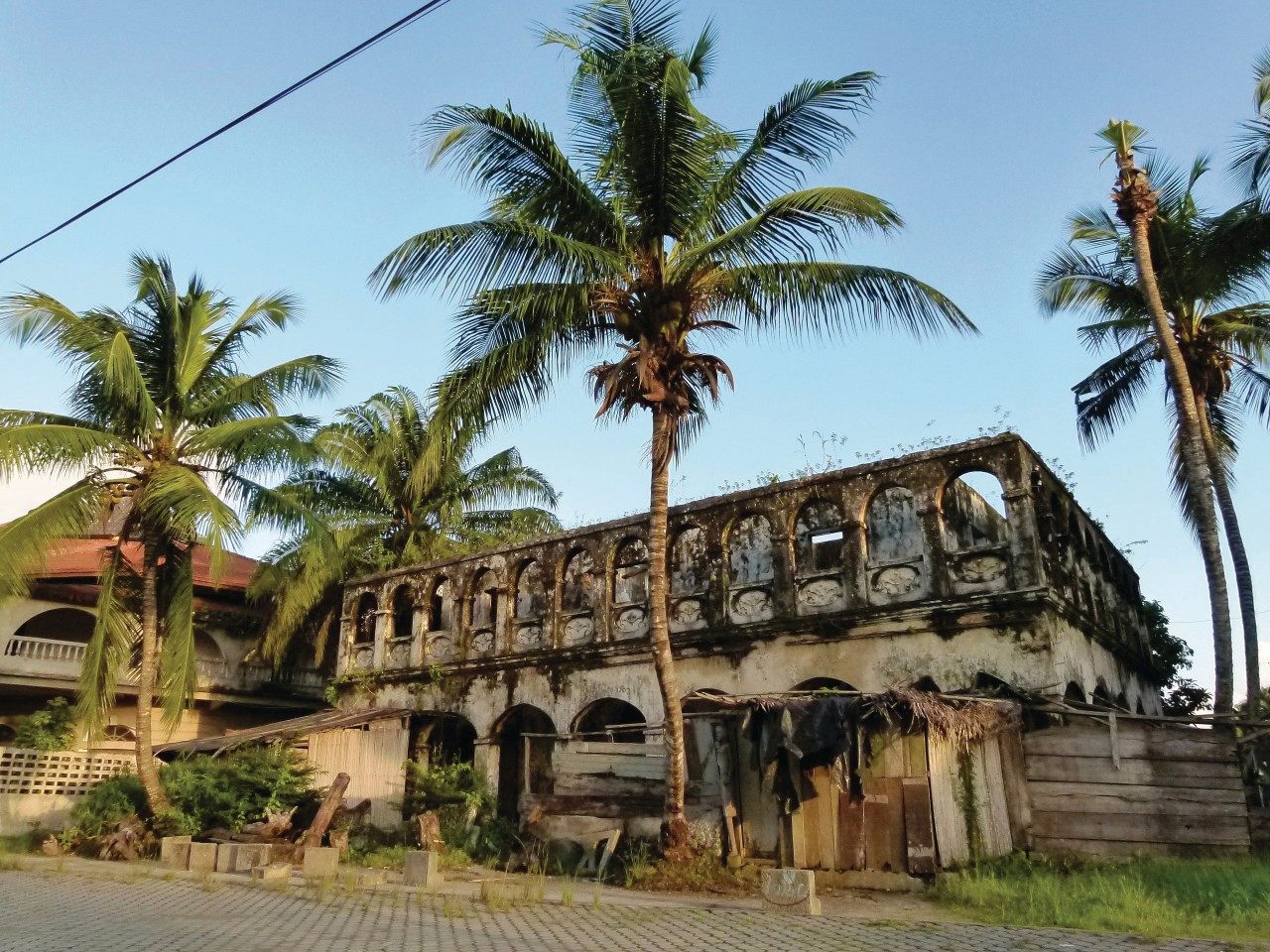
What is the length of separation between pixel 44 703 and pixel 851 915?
2011 centimetres

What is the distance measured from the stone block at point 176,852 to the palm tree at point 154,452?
180 cm

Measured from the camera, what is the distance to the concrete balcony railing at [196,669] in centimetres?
2127

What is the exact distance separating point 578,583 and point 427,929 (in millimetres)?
10748

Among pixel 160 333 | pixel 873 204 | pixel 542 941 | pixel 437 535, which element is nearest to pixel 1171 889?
pixel 542 941

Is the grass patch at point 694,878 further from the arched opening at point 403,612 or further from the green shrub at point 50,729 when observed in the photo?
the green shrub at point 50,729

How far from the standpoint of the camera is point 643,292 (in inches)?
487

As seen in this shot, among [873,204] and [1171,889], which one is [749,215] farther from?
[1171,889]

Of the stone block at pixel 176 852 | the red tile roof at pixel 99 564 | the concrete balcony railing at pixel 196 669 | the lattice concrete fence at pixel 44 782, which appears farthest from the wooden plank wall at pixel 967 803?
the red tile roof at pixel 99 564

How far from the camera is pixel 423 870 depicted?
1089 cm

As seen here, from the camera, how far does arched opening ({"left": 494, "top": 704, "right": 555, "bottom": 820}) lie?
17.4 m

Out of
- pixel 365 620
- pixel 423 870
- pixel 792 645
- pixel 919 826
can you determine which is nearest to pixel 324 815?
pixel 423 870

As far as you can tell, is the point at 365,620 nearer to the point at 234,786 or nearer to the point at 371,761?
the point at 371,761

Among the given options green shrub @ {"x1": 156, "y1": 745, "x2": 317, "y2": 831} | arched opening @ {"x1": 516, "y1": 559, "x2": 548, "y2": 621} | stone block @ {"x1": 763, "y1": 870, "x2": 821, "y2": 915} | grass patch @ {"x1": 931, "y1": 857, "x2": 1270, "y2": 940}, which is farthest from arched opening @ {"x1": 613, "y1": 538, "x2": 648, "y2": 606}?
stone block @ {"x1": 763, "y1": 870, "x2": 821, "y2": 915}

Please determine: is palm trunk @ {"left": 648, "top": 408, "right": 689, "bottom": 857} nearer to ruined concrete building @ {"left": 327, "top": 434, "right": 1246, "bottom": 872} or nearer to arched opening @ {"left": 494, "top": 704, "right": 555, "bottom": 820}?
ruined concrete building @ {"left": 327, "top": 434, "right": 1246, "bottom": 872}
